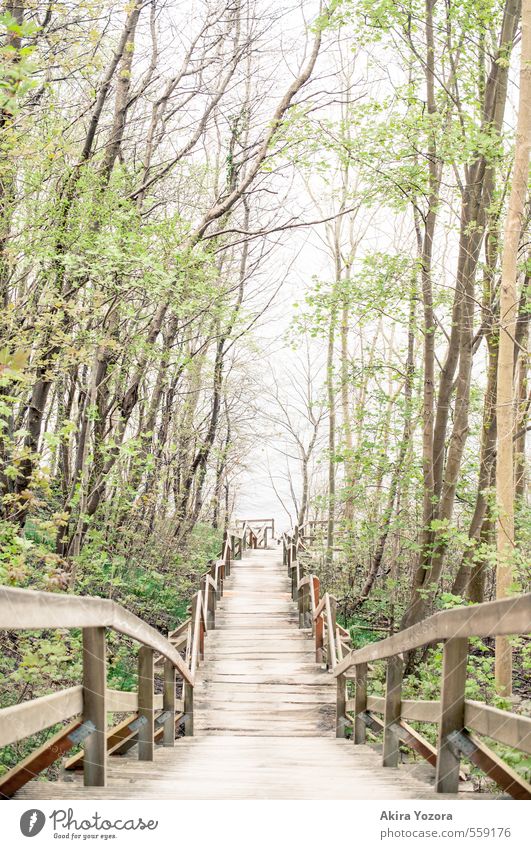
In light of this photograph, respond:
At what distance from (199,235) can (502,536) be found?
5779mm

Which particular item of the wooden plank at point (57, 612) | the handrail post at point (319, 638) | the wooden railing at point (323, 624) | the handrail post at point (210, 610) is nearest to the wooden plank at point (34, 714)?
the wooden plank at point (57, 612)

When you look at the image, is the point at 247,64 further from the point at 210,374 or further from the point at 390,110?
the point at 210,374

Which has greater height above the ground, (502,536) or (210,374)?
(210,374)

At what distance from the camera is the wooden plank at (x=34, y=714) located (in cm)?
206

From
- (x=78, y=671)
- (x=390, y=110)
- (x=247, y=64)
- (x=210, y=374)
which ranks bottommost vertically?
(x=78, y=671)

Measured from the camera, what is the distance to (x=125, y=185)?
9.80 meters

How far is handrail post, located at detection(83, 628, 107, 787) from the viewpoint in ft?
9.06

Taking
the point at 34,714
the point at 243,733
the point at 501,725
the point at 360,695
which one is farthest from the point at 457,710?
the point at 243,733

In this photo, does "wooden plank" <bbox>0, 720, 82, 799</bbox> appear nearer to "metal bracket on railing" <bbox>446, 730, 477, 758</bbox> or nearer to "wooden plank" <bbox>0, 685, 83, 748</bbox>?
"wooden plank" <bbox>0, 685, 83, 748</bbox>

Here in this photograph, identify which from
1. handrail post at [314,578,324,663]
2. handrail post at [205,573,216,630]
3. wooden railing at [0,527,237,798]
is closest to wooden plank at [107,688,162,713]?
wooden railing at [0,527,237,798]

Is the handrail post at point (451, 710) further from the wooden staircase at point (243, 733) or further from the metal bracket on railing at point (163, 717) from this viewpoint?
the metal bracket on railing at point (163, 717)

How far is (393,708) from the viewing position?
3.72 meters

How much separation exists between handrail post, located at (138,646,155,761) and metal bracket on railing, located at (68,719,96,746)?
0.98m
